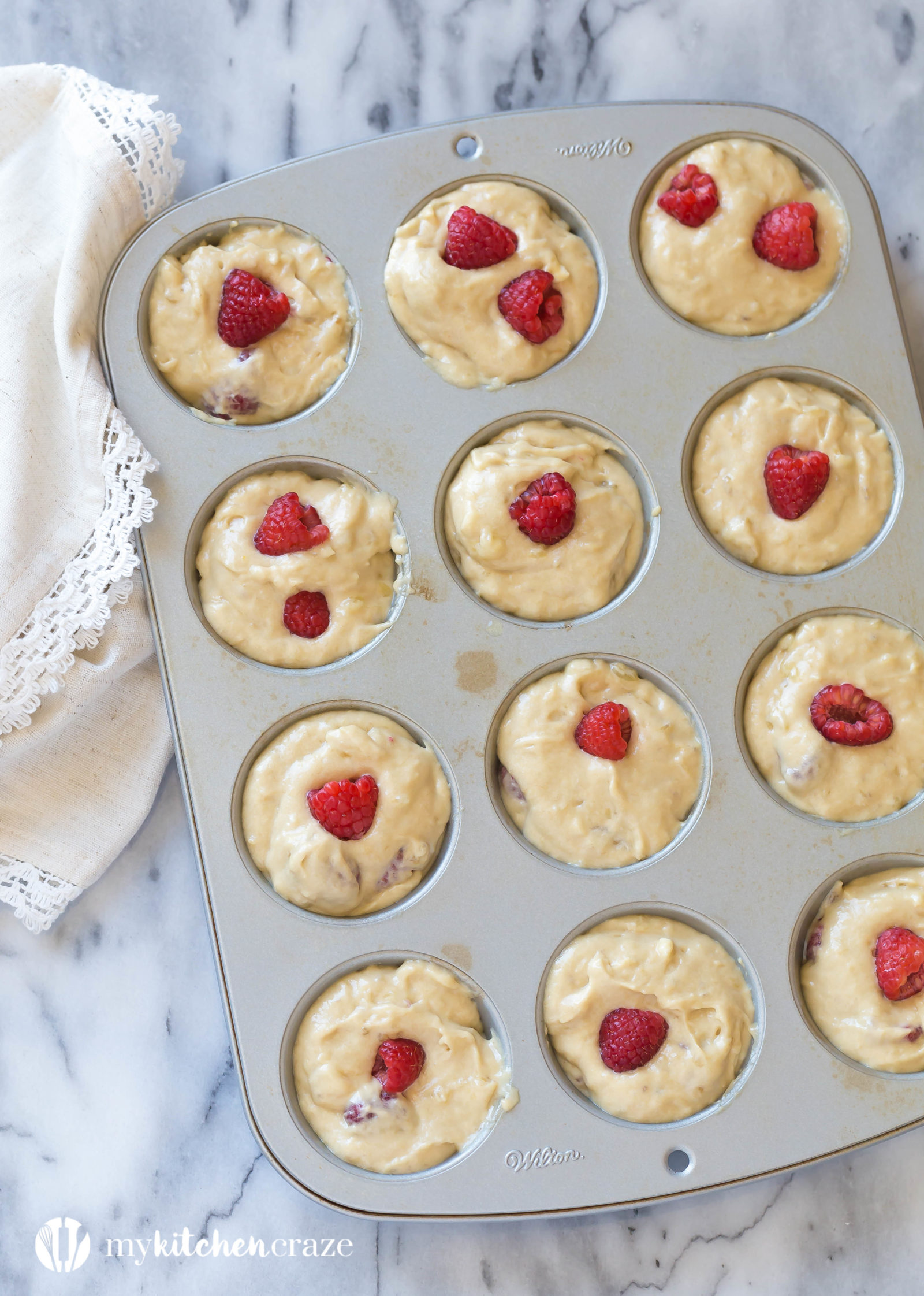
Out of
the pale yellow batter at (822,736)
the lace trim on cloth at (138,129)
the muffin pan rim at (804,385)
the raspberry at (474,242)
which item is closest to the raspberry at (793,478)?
the muffin pan rim at (804,385)

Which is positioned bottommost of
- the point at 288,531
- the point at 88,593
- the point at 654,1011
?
the point at 654,1011

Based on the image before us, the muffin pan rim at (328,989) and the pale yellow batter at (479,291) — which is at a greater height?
the pale yellow batter at (479,291)

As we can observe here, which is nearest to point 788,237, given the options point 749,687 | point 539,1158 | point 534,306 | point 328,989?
point 534,306

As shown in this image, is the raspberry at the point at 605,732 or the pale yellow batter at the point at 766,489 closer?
the raspberry at the point at 605,732

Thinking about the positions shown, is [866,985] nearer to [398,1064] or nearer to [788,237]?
[398,1064]

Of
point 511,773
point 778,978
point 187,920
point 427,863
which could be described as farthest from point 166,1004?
point 778,978

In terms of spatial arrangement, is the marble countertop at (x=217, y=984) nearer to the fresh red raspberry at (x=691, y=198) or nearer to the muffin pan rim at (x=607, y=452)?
the fresh red raspberry at (x=691, y=198)
